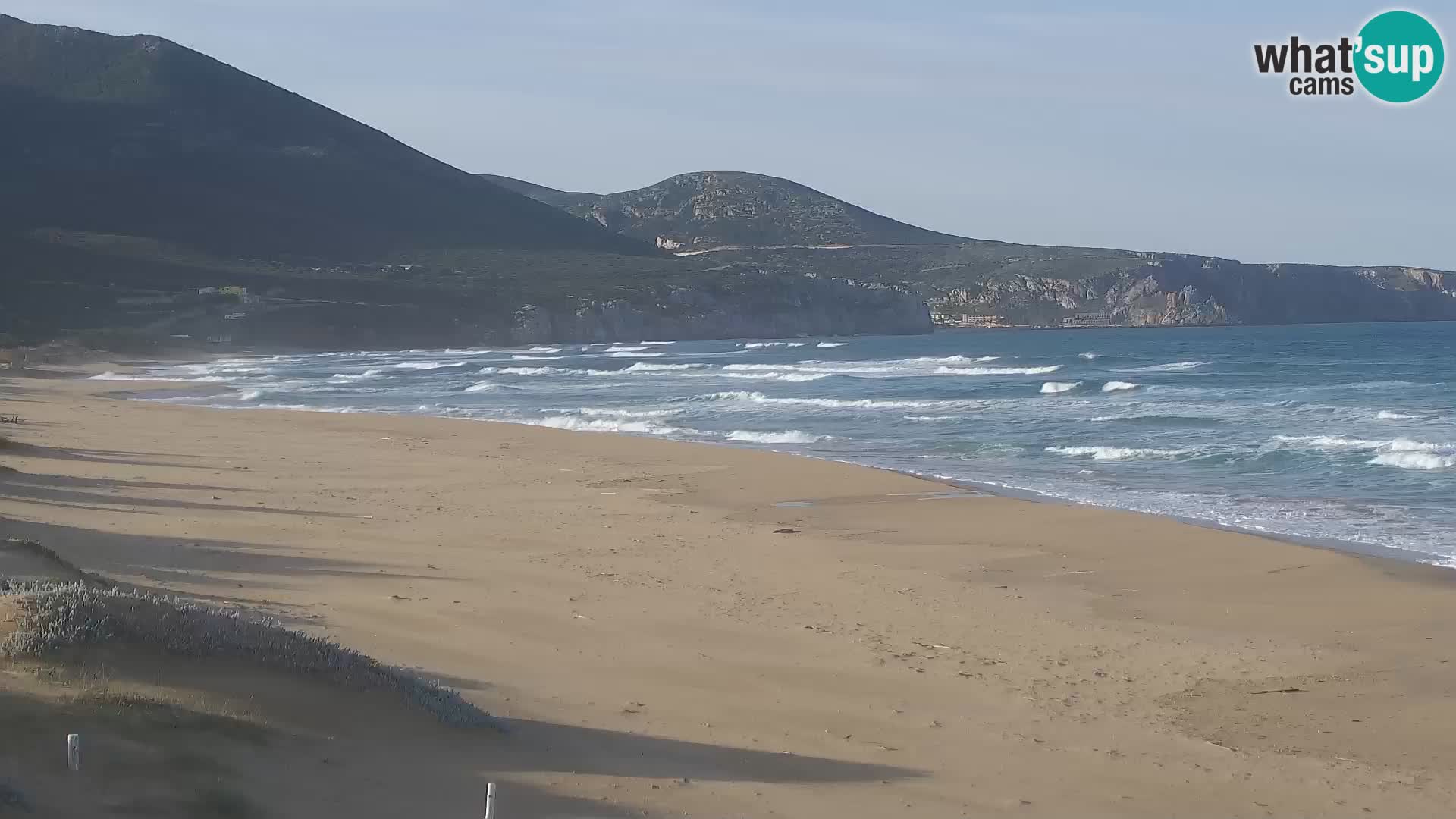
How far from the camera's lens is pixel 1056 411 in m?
32.2

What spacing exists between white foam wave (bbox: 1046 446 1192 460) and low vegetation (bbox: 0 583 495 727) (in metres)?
17.7

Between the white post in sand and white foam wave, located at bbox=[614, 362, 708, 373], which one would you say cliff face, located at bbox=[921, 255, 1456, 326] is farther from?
the white post in sand

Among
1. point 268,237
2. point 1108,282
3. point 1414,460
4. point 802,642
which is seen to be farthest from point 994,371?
point 1108,282

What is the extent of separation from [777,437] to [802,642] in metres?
17.6

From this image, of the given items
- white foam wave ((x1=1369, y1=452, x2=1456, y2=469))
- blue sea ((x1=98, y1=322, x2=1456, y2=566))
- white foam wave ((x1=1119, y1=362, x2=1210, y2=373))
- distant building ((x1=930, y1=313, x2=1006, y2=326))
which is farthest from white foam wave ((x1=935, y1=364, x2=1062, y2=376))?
distant building ((x1=930, y1=313, x2=1006, y2=326))

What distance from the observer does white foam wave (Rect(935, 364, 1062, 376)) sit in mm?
50781

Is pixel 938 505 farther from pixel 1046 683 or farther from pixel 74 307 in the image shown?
pixel 74 307

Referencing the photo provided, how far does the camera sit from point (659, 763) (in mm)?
6395

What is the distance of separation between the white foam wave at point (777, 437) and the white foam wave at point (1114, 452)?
4.98m

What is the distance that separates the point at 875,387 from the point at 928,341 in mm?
66544

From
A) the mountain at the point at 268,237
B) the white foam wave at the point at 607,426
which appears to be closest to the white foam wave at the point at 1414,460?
the white foam wave at the point at 607,426

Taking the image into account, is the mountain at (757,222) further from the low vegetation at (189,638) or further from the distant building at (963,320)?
the low vegetation at (189,638)

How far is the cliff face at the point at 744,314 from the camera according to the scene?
10244cm

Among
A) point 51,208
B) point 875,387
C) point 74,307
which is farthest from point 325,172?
point 875,387
